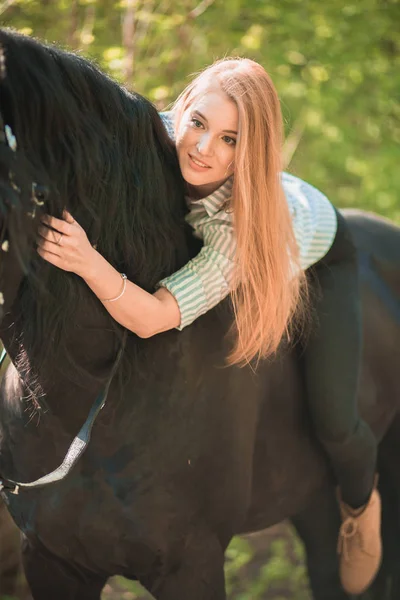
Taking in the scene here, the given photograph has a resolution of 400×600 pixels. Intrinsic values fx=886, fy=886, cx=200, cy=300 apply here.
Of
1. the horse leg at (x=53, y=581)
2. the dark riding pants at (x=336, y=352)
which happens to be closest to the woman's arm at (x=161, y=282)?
the dark riding pants at (x=336, y=352)

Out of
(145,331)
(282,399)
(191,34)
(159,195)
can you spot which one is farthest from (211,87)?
(191,34)

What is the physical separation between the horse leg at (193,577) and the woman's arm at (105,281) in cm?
63

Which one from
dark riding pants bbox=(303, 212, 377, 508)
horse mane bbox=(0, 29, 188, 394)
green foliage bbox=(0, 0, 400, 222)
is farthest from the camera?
green foliage bbox=(0, 0, 400, 222)

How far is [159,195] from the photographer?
1993 millimetres

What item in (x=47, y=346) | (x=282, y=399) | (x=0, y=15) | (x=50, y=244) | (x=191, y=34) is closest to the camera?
(x=50, y=244)

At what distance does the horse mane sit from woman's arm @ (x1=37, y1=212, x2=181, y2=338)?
3 centimetres

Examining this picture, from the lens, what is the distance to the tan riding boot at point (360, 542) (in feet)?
9.61

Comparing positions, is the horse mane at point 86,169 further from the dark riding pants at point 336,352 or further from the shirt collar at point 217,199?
the dark riding pants at point 336,352

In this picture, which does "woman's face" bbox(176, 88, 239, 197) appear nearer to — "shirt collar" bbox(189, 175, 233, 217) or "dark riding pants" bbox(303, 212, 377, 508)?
"shirt collar" bbox(189, 175, 233, 217)

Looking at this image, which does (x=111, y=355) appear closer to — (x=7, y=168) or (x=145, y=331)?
(x=145, y=331)

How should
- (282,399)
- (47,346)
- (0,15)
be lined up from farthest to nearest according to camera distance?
(0,15) → (282,399) → (47,346)

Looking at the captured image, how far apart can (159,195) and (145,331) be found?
307 millimetres

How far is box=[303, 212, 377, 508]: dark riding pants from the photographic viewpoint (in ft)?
8.42

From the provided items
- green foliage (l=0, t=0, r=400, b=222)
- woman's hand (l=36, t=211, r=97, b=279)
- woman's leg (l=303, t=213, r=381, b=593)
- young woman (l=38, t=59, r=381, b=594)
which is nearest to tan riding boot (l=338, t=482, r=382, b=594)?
woman's leg (l=303, t=213, r=381, b=593)
